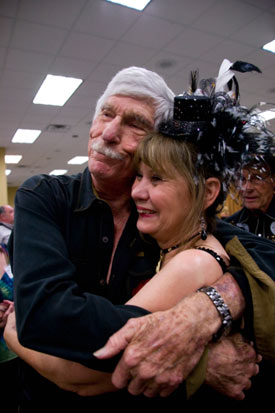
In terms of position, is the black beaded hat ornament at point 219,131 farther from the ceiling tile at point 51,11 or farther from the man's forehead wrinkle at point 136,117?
the ceiling tile at point 51,11

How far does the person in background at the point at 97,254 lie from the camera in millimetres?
804

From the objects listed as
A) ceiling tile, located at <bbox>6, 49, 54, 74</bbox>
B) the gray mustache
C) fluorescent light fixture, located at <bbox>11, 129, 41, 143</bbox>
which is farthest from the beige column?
the gray mustache

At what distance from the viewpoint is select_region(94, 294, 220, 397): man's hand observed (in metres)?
0.77

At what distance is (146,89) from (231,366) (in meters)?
0.98

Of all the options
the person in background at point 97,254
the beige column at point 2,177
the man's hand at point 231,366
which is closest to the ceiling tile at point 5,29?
the person in background at point 97,254

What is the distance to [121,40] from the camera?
391 cm

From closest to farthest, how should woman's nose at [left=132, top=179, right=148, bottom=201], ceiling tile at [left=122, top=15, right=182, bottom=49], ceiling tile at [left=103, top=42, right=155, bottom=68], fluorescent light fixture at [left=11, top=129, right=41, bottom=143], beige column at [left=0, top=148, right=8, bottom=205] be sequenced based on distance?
woman's nose at [left=132, top=179, right=148, bottom=201] → ceiling tile at [left=122, top=15, right=182, bottom=49] → ceiling tile at [left=103, top=42, right=155, bottom=68] → fluorescent light fixture at [left=11, top=129, right=41, bottom=143] → beige column at [left=0, top=148, right=8, bottom=205]

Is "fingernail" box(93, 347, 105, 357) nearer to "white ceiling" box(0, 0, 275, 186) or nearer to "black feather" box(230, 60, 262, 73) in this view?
"black feather" box(230, 60, 262, 73)

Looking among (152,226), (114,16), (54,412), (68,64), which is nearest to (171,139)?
(152,226)

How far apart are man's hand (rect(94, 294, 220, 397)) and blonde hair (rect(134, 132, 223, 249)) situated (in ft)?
1.15

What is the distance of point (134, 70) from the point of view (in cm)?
125

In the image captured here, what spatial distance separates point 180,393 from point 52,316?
476mm

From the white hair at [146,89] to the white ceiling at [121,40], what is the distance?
2457 mm

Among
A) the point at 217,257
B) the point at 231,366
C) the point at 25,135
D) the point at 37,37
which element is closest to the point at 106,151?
the point at 217,257
